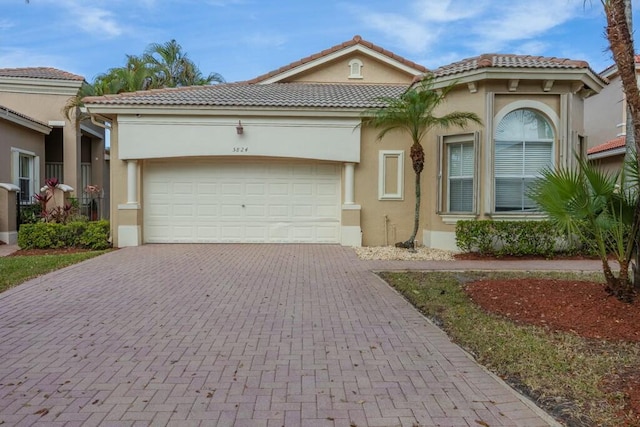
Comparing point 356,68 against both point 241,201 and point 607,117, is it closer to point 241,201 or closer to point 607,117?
point 241,201

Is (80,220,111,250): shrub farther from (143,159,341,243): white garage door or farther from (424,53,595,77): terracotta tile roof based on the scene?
(424,53,595,77): terracotta tile roof

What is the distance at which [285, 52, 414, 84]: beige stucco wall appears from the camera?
17.1 m

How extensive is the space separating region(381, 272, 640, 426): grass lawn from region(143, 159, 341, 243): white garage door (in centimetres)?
700

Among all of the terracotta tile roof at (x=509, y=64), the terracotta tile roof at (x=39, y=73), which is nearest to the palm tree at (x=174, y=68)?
the terracotta tile roof at (x=39, y=73)

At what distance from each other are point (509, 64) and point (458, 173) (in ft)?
9.49

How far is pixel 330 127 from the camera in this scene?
13.1 meters

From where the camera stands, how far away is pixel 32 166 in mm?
16766

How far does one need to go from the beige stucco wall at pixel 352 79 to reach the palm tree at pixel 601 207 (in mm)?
11730

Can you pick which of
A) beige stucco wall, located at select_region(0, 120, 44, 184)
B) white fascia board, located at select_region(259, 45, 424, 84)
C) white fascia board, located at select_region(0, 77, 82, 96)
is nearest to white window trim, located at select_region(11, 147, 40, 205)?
beige stucco wall, located at select_region(0, 120, 44, 184)

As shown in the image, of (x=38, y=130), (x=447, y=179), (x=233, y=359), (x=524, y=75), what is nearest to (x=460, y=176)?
(x=447, y=179)

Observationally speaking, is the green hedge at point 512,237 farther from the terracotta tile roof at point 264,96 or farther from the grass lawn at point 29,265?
the grass lawn at point 29,265

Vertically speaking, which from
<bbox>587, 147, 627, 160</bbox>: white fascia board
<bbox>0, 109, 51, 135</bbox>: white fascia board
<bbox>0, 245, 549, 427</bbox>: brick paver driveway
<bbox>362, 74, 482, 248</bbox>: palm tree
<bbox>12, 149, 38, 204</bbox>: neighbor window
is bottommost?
<bbox>0, 245, 549, 427</bbox>: brick paver driveway

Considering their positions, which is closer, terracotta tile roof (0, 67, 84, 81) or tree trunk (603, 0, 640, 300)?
tree trunk (603, 0, 640, 300)

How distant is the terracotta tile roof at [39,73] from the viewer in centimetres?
1781
